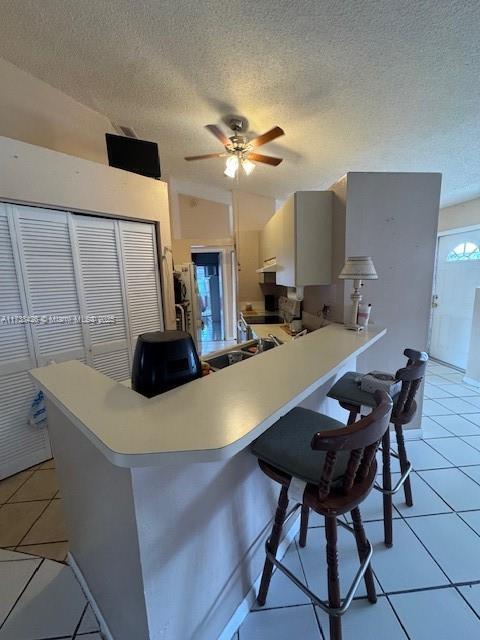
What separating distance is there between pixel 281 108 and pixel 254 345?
1.98 meters

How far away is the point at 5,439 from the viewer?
2051 mm

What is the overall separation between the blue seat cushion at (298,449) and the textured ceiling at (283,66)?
2035 millimetres

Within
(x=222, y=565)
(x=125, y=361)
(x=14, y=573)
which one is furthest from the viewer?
(x=125, y=361)

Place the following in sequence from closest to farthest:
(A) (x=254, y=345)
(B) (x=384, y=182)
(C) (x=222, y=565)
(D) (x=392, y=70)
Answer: (C) (x=222, y=565)
(D) (x=392, y=70)
(B) (x=384, y=182)
(A) (x=254, y=345)

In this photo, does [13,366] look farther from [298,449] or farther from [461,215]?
[461,215]

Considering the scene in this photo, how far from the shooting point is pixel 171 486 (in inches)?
32.9

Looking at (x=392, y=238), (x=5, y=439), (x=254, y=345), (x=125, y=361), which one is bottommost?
(x=5, y=439)

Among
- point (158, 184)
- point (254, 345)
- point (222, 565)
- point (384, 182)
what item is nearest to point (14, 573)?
point (222, 565)

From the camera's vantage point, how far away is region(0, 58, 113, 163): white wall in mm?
2166

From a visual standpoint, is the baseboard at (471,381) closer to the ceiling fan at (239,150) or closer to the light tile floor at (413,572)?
the light tile floor at (413,572)

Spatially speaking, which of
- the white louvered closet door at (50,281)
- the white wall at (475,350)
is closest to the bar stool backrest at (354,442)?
the white louvered closet door at (50,281)

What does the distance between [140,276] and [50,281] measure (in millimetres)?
776

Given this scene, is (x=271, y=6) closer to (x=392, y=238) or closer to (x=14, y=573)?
(x=392, y=238)

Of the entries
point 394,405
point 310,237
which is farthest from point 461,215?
point 394,405
